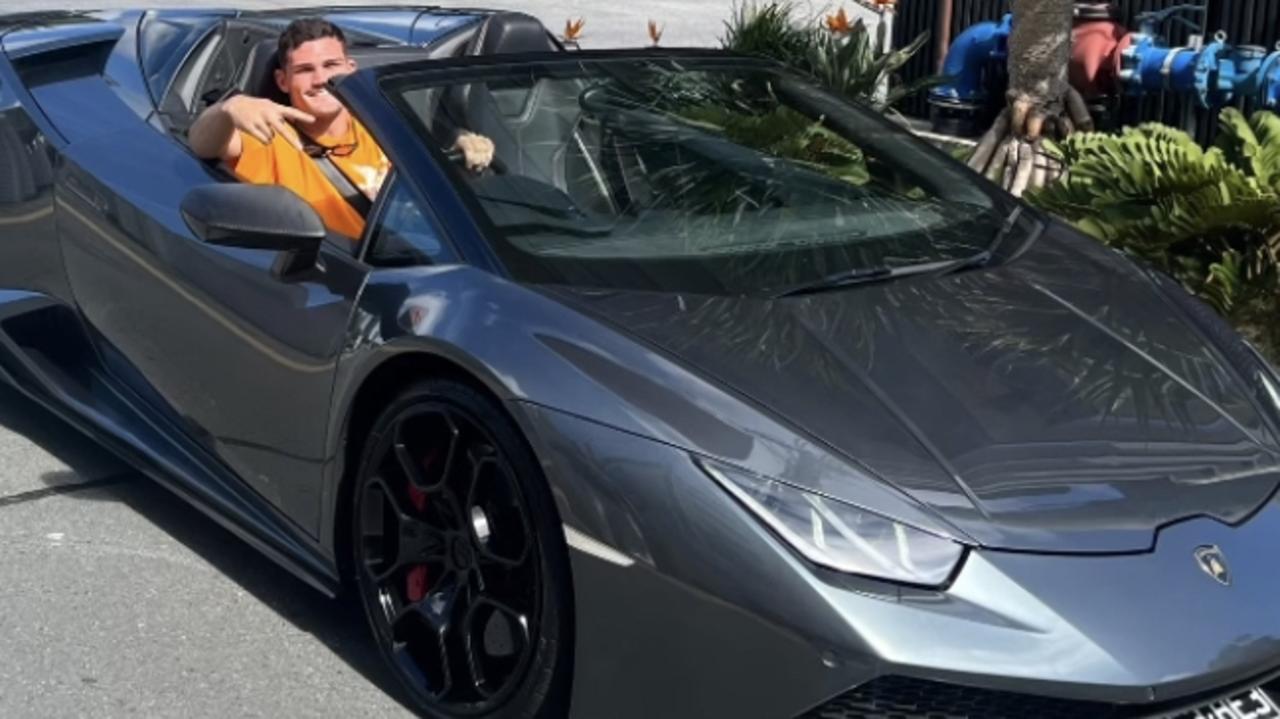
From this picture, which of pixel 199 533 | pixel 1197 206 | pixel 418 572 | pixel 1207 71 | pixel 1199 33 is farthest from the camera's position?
pixel 1199 33

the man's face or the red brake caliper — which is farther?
the man's face

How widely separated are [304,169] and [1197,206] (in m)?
2.90

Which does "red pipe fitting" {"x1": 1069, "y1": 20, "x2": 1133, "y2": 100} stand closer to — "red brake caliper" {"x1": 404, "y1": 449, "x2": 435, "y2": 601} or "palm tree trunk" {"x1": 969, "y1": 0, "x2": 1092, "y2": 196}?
"palm tree trunk" {"x1": 969, "y1": 0, "x2": 1092, "y2": 196}

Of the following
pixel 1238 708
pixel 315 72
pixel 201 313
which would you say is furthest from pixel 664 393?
pixel 315 72

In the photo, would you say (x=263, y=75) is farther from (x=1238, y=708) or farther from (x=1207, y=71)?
(x=1207, y=71)

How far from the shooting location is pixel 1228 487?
301 centimetres

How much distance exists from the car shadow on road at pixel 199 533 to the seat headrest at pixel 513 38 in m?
1.54

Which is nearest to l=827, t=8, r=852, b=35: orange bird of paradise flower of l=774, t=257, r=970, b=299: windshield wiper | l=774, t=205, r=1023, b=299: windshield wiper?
l=774, t=205, r=1023, b=299: windshield wiper

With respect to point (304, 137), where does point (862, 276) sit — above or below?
below

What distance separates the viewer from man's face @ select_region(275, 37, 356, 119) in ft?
14.7

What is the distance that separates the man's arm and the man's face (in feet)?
0.70

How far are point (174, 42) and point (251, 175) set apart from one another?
2.98ft

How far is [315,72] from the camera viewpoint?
4496 millimetres

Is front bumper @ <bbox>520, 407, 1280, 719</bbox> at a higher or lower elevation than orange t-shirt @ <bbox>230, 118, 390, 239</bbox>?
A: lower
